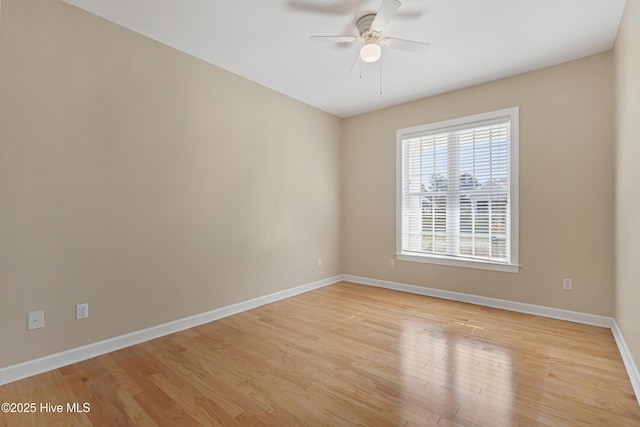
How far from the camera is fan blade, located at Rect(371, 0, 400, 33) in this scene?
2.02 meters

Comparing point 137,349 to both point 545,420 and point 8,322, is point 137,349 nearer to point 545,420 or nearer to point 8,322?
point 8,322

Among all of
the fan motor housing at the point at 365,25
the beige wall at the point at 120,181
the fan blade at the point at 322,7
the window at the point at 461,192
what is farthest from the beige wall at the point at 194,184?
the fan motor housing at the point at 365,25

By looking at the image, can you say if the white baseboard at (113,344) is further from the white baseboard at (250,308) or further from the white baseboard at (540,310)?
the white baseboard at (540,310)

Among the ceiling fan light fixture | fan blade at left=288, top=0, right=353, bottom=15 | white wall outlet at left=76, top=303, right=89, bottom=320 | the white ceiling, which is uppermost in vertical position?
fan blade at left=288, top=0, right=353, bottom=15

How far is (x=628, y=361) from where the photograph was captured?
216 cm

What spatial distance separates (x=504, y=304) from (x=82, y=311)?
4.23m

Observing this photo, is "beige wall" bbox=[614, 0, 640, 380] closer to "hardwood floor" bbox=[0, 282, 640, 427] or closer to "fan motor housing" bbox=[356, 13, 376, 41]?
"hardwood floor" bbox=[0, 282, 640, 427]

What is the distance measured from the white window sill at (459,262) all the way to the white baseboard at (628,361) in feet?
3.18

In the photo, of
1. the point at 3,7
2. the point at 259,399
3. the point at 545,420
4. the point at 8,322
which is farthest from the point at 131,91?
the point at 545,420

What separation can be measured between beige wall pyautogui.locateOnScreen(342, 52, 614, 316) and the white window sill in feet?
0.23

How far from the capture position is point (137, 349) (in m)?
2.52

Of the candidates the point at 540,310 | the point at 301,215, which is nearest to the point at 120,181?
the point at 301,215

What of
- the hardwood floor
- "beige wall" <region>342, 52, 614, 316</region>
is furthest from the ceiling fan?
the hardwood floor

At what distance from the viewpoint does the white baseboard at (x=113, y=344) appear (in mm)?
2066
